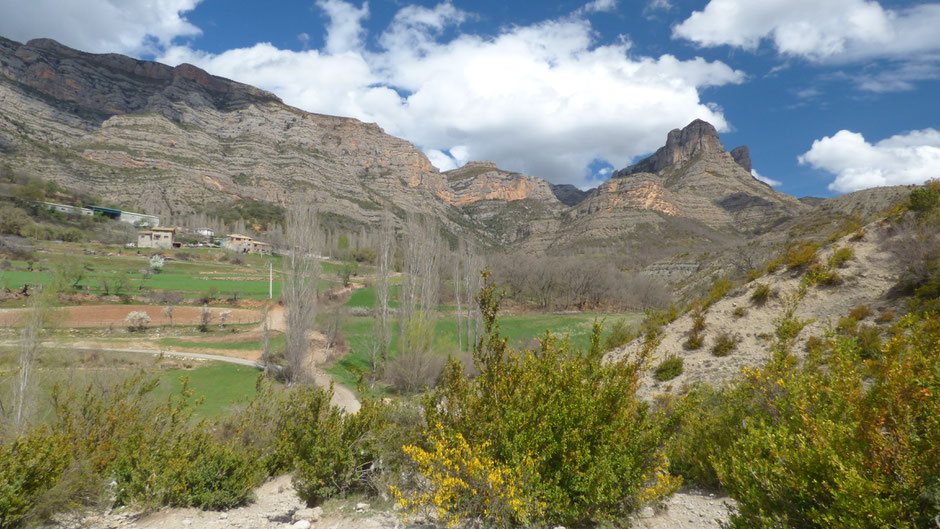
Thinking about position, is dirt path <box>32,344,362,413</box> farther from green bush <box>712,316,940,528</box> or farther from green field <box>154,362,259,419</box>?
green bush <box>712,316,940,528</box>

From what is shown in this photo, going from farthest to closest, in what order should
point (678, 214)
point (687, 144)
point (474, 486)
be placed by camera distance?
point (687, 144), point (678, 214), point (474, 486)

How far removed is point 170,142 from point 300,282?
427 feet

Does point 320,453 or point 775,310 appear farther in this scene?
point 775,310

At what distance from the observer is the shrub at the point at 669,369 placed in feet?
41.5

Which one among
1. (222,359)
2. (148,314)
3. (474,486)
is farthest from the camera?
(148,314)

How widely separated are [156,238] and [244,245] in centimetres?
1372

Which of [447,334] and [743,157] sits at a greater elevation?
[743,157]

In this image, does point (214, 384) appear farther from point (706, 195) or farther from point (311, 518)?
point (706, 195)

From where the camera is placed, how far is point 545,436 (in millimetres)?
3977

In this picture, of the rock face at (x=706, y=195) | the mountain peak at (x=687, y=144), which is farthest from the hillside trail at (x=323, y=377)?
the mountain peak at (x=687, y=144)

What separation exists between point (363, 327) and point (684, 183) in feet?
402

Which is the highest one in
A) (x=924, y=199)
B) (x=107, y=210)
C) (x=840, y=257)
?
(x=107, y=210)

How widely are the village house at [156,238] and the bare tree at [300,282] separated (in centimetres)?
6136

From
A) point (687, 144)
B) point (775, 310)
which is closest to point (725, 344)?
point (775, 310)
